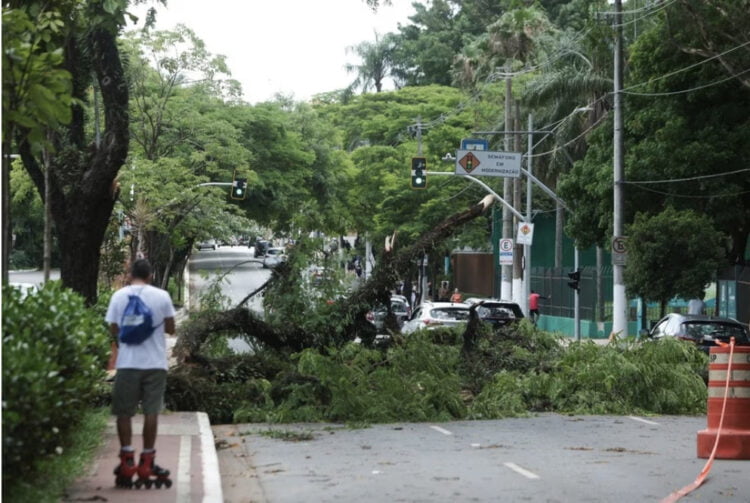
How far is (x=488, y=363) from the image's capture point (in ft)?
69.7

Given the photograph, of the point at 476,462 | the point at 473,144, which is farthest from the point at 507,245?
the point at 476,462

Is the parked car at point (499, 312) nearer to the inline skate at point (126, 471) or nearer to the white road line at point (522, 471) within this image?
the white road line at point (522, 471)

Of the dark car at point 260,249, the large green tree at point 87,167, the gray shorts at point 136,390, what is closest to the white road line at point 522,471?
the gray shorts at point 136,390

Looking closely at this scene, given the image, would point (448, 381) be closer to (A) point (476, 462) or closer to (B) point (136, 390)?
(A) point (476, 462)

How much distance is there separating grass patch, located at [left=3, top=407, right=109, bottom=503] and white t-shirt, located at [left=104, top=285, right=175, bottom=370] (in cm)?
103

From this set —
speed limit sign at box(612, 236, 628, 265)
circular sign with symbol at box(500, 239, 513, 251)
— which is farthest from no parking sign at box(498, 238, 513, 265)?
speed limit sign at box(612, 236, 628, 265)

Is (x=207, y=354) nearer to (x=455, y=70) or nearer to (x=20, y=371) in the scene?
(x=20, y=371)

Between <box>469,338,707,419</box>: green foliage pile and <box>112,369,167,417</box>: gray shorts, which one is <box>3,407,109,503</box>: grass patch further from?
<box>469,338,707,419</box>: green foliage pile

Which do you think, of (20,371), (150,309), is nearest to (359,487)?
(150,309)

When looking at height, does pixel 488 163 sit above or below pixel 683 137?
below

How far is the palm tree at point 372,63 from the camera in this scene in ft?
304

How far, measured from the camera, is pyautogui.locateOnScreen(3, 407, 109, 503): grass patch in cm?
873

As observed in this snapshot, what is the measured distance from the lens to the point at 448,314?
30031 millimetres

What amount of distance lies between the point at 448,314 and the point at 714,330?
6.43 m
